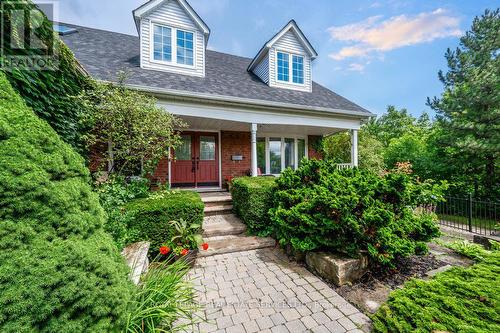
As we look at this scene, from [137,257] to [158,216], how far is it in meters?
0.91

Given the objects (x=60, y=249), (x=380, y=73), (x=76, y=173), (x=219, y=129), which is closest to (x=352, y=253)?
(x=60, y=249)

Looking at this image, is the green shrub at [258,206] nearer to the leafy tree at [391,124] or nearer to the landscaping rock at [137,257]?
the landscaping rock at [137,257]

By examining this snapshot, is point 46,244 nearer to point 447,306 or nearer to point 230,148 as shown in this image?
point 447,306

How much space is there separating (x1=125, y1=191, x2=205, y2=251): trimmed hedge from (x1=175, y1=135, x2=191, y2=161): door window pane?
14.6ft

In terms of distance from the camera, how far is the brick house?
21.5 ft

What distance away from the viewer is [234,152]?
9133 mm

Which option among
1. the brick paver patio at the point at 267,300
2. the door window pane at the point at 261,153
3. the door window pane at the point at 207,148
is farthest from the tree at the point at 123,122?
the door window pane at the point at 261,153

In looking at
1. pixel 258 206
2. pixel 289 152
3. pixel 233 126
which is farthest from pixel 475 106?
pixel 258 206

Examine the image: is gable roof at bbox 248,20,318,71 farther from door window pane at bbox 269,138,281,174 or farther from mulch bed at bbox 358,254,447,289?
mulch bed at bbox 358,254,447,289

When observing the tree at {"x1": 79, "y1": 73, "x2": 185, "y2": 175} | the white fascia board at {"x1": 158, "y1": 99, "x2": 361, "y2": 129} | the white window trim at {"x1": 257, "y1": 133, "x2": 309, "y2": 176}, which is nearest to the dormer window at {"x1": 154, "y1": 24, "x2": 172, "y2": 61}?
the white fascia board at {"x1": 158, "y1": 99, "x2": 361, "y2": 129}

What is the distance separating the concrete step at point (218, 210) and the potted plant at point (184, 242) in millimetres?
1986

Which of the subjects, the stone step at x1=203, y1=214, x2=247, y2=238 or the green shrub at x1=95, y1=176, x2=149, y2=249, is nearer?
the green shrub at x1=95, y1=176, x2=149, y2=249

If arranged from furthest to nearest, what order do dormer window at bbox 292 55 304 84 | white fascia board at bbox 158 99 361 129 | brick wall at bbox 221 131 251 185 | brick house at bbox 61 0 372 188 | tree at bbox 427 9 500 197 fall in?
1. dormer window at bbox 292 55 304 84
2. brick wall at bbox 221 131 251 185
3. tree at bbox 427 9 500 197
4. brick house at bbox 61 0 372 188
5. white fascia board at bbox 158 99 361 129

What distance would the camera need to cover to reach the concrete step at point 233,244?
414 centimetres
